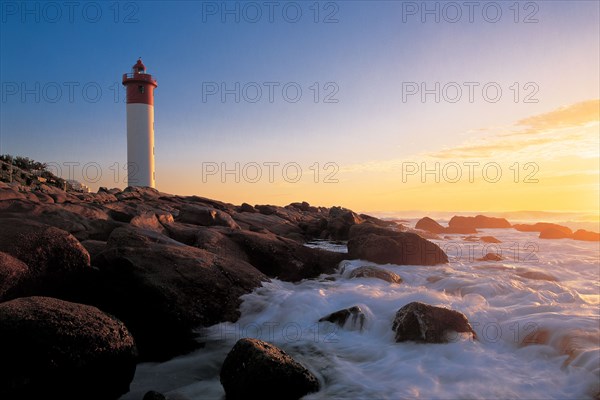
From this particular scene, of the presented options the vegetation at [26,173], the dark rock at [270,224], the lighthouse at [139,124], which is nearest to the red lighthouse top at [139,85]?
the lighthouse at [139,124]

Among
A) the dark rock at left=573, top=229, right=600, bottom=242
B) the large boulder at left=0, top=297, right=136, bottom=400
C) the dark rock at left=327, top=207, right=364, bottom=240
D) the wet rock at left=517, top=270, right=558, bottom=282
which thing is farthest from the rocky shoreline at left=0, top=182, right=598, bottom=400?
the dark rock at left=573, top=229, right=600, bottom=242

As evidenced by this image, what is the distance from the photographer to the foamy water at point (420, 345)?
143 inches

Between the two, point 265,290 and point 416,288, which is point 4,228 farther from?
point 416,288

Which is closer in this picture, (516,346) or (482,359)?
(482,359)

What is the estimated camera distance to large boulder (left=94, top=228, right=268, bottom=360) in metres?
4.81

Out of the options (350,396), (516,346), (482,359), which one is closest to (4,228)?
Answer: (350,396)

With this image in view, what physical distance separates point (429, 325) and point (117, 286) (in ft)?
11.4

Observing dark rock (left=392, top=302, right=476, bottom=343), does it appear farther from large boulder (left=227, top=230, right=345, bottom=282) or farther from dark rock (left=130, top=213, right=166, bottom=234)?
dark rock (left=130, top=213, right=166, bottom=234)

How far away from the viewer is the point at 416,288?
266 inches

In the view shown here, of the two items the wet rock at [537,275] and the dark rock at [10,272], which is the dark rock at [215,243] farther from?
the wet rock at [537,275]

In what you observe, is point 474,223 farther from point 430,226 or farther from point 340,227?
point 340,227

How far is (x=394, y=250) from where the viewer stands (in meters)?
8.54

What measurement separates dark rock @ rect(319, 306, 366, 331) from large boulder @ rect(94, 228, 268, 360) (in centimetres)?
119

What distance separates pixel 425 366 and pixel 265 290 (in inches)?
104
